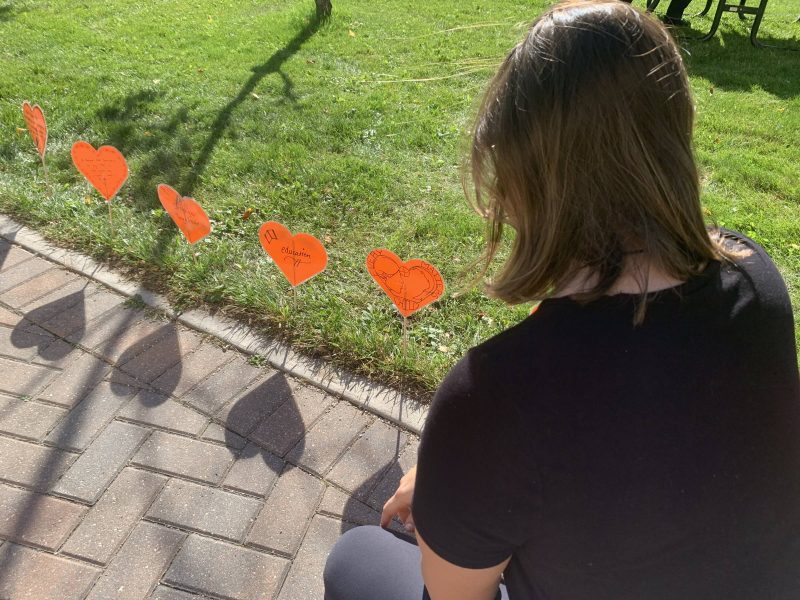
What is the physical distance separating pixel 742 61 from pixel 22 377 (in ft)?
21.3

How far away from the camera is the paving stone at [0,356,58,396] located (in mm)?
2336

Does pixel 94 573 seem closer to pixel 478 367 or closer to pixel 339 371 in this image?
pixel 339 371

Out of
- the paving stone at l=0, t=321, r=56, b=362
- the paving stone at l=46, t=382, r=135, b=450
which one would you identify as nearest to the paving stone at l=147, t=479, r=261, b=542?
the paving stone at l=46, t=382, r=135, b=450

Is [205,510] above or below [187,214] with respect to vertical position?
below

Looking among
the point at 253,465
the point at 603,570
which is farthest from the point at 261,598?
the point at 603,570

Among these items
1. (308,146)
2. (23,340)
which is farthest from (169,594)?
(308,146)

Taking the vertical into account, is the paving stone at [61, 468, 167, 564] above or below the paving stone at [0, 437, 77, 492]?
below

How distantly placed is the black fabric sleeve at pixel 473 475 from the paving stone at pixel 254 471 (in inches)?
48.9

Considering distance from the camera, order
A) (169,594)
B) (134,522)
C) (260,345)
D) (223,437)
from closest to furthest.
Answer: (169,594), (134,522), (223,437), (260,345)

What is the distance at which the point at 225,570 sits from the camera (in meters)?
1.80

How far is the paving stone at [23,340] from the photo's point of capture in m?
2.50

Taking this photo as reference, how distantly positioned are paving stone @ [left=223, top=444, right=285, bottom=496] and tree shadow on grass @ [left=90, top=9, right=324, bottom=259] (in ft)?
4.25

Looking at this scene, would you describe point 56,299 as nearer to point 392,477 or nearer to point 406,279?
point 406,279

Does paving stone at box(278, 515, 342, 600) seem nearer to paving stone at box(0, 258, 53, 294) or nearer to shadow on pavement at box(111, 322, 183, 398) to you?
shadow on pavement at box(111, 322, 183, 398)
